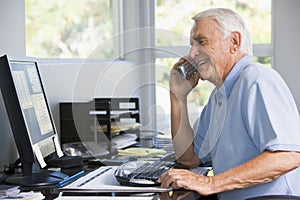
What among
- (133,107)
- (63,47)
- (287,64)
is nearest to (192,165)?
(133,107)

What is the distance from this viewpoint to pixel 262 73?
2.02 metres

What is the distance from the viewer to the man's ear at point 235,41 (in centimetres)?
213

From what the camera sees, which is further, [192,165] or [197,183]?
[192,165]

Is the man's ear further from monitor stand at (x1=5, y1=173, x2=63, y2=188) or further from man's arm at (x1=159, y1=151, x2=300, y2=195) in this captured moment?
monitor stand at (x1=5, y1=173, x2=63, y2=188)

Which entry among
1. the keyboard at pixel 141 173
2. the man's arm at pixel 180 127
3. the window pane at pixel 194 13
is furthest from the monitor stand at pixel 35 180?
the window pane at pixel 194 13

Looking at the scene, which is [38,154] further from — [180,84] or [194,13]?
[194,13]

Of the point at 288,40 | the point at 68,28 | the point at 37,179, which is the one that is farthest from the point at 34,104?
the point at 288,40

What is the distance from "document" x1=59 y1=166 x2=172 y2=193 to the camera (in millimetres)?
1892

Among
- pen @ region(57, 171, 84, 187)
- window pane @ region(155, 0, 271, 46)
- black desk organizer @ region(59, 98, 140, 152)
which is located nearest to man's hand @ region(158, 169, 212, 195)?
pen @ region(57, 171, 84, 187)

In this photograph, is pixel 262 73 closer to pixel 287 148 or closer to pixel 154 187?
pixel 287 148

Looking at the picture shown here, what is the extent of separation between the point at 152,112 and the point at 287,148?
2217 millimetres

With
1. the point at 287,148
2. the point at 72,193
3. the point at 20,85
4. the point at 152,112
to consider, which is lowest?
the point at 152,112

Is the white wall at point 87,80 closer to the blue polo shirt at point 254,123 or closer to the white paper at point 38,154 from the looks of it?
the white paper at point 38,154

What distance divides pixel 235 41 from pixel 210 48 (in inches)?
3.9
